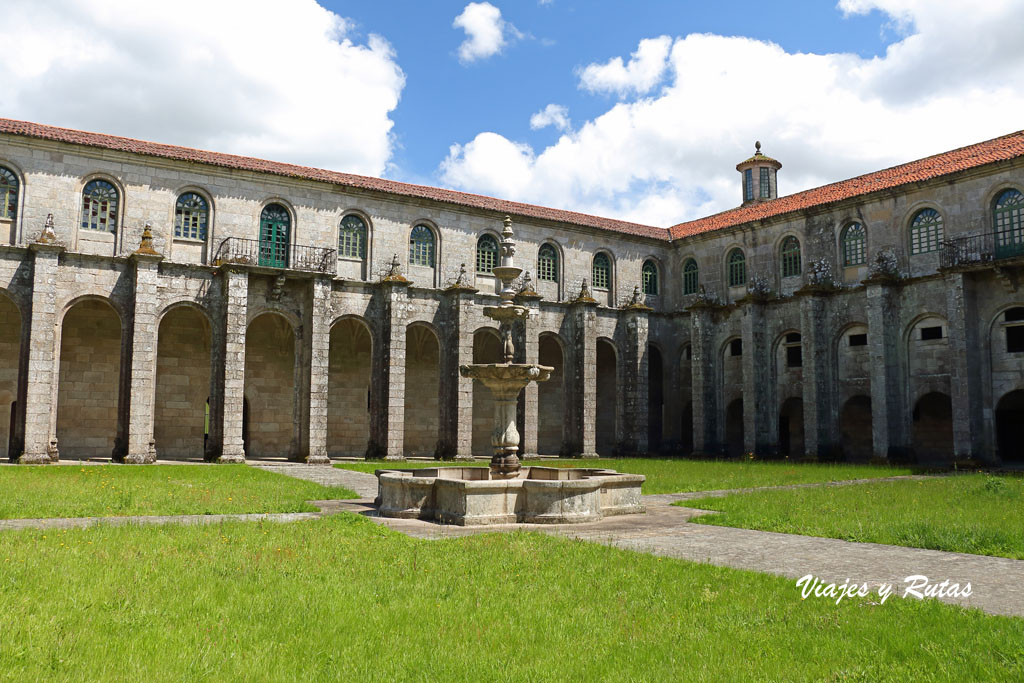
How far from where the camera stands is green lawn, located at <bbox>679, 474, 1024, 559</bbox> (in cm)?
946

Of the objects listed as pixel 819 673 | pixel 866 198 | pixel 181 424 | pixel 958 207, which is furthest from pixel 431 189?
pixel 819 673

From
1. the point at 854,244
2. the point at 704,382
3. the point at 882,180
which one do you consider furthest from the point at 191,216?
the point at 882,180

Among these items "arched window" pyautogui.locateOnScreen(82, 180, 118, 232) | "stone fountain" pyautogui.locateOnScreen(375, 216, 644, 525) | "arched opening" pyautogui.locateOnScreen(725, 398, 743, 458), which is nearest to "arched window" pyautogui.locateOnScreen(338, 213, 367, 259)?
"arched window" pyautogui.locateOnScreen(82, 180, 118, 232)

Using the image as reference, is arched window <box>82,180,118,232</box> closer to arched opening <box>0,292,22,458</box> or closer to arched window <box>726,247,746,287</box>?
arched opening <box>0,292,22,458</box>

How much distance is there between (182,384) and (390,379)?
7.70m

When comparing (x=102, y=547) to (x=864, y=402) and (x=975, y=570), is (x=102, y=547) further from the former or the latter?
(x=864, y=402)

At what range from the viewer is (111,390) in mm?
26875

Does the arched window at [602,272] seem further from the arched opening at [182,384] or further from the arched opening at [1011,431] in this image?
the arched opening at [182,384]

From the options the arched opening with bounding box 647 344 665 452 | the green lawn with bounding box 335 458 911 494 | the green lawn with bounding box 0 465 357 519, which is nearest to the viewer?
the green lawn with bounding box 0 465 357 519

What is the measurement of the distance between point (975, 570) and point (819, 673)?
13.6 ft

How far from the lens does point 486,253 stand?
3152 cm

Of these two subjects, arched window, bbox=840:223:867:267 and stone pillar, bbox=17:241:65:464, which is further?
arched window, bbox=840:223:867:267

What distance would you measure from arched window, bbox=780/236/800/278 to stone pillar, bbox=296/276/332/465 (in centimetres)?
1789

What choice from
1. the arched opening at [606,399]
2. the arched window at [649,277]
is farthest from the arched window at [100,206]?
the arched window at [649,277]
